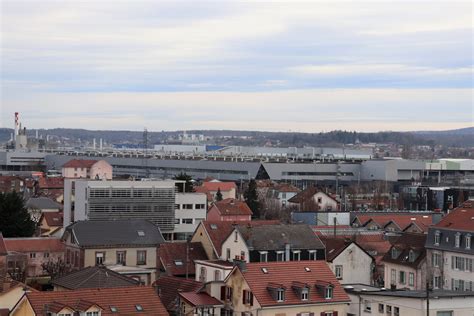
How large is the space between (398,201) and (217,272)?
60.5m

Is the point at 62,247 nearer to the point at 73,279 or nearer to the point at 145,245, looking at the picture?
the point at 145,245

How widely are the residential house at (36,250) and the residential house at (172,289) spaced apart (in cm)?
Result: 1408

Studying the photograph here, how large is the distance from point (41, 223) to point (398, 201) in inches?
1629

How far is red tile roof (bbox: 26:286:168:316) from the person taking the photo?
1121 inches

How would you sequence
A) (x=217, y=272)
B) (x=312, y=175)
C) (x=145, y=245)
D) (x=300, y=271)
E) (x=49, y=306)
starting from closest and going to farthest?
(x=49, y=306) < (x=300, y=271) < (x=217, y=272) < (x=145, y=245) < (x=312, y=175)

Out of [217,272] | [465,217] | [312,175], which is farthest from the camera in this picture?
[312,175]

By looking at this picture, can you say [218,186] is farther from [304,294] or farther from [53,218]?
[304,294]

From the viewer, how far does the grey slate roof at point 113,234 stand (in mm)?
46094

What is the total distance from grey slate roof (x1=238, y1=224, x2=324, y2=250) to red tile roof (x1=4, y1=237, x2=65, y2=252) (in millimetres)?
11682

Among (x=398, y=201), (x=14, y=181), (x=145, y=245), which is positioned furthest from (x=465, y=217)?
(x=14, y=181)

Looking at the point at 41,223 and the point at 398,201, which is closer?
the point at 41,223

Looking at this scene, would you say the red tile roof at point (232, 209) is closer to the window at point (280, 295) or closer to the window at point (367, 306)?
the window at point (367, 306)

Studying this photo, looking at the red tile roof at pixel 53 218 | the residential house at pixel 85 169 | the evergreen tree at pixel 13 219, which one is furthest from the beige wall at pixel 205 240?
the residential house at pixel 85 169

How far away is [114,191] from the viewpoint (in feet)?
205
